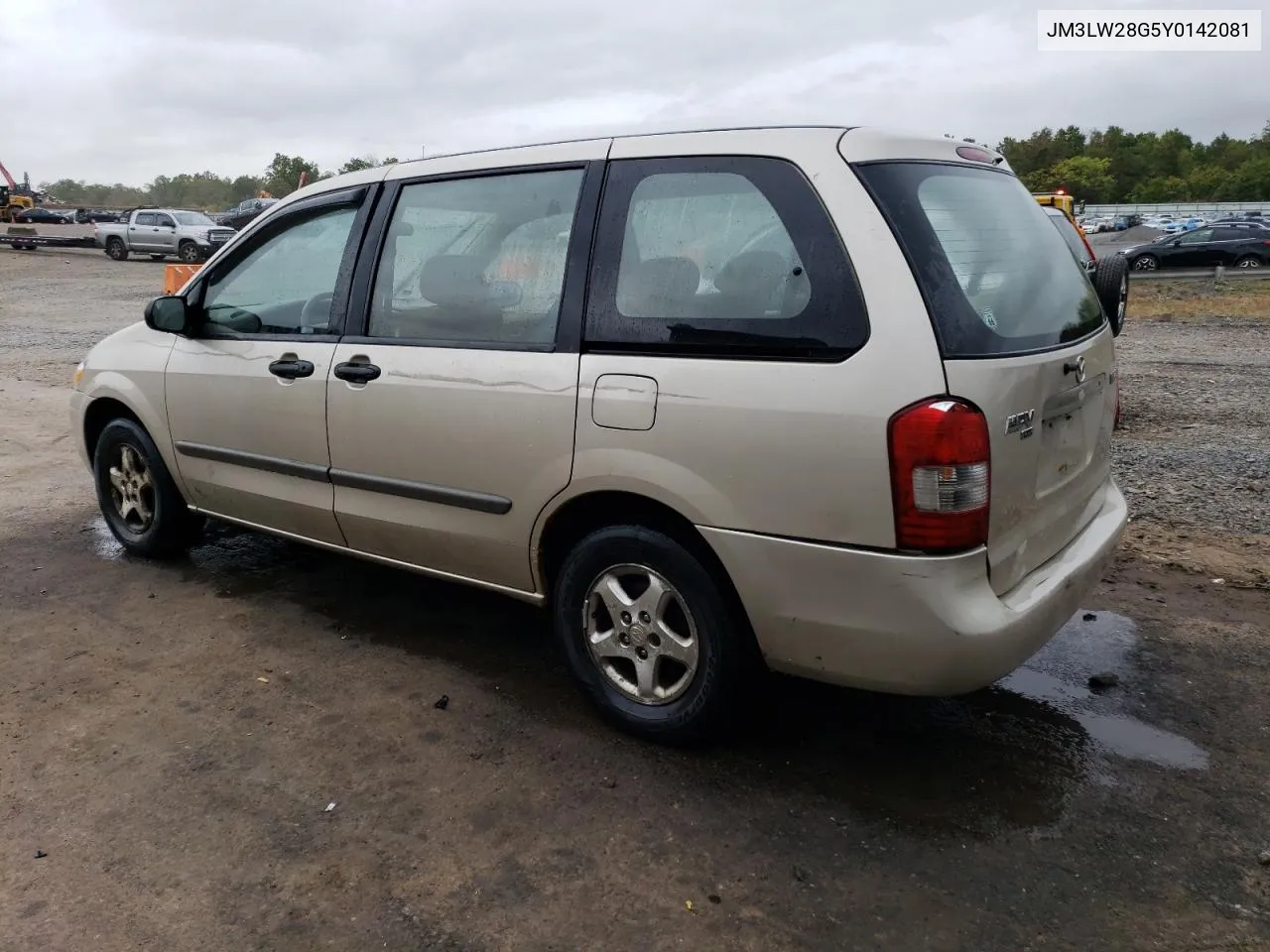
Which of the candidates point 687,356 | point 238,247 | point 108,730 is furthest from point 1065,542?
point 238,247

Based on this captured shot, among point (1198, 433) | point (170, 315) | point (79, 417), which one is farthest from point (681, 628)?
point (1198, 433)

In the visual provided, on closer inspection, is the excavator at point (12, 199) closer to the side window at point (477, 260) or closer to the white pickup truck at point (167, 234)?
the white pickup truck at point (167, 234)

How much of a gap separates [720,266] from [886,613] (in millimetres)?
1100

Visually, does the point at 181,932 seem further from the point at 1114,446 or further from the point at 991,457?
the point at 1114,446

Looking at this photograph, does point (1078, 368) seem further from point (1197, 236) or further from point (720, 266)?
point (1197, 236)

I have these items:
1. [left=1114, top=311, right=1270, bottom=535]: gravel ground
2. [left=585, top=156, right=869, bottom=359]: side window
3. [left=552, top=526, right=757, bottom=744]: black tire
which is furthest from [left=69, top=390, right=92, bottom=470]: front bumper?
[left=1114, top=311, right=1270, bottom=535]: gravel ground

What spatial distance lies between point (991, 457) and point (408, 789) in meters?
1.94

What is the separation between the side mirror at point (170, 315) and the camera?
444cm

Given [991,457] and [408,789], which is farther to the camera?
[408,789]

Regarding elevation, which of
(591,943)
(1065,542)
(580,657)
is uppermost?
(1065,542)

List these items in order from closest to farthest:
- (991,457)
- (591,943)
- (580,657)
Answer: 1. (591,943)
2. (991,457)
3. (580,657)

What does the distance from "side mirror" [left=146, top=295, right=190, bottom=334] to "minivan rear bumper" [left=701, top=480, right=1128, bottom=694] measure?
2.80 meters

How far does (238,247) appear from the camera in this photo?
177 inches

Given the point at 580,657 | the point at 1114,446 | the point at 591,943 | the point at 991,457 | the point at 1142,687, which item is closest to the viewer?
the point at 591,943
